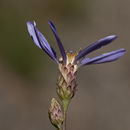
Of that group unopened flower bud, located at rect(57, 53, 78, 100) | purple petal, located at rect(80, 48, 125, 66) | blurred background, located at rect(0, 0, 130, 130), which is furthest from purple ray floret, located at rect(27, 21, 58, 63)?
blurred background, located at rect(0, 0, 130, 130)

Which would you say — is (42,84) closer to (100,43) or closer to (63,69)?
(63,69)

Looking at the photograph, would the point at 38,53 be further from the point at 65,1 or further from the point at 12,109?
the point at 65,1

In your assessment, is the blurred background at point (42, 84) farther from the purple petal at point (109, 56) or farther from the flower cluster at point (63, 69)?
the purple petal at point (109, 56)

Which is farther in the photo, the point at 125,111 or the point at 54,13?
the point at 54,13

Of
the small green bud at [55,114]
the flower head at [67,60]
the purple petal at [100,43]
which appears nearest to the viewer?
the purple petal at [100,43]

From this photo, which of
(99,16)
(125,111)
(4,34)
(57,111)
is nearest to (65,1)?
(99,16)

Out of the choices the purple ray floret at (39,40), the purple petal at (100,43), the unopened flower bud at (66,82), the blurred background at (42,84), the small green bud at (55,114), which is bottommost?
the small green bud at (55,114)

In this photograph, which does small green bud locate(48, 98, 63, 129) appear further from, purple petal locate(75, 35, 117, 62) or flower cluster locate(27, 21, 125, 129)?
purple petal locate(75, 35, 117, 62)

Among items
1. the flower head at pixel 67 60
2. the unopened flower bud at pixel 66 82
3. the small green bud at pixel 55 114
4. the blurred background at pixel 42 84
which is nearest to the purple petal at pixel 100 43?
the flower head at pixel 67 60
